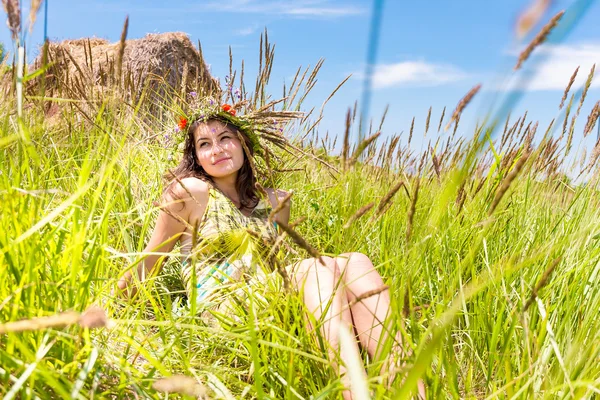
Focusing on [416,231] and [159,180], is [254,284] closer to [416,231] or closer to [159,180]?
[416,231]

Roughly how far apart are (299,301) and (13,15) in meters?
0.74

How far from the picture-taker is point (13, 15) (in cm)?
80

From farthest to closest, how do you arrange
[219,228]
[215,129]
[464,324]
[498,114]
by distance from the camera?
[215,129] < [219,228] < [464,324] < [498,114]

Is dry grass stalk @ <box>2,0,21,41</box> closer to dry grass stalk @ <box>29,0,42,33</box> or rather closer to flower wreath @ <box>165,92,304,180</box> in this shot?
→ dry grass stalk @ <box>29,0,42,33</box>

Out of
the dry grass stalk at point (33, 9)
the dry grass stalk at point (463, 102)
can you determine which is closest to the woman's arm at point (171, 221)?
the dry grass stalk at point (33, 9)

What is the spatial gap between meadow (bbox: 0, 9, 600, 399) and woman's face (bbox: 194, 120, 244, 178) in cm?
29

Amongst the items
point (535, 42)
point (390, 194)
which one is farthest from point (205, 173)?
point (535, 42)

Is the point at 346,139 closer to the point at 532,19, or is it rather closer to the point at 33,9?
the point at 532,19

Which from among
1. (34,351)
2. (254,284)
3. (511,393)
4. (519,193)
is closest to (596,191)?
(519,193)

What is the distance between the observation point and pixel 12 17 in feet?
2.62

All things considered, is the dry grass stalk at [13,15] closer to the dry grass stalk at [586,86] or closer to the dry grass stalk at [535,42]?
the dry grass stalk at [535,42]

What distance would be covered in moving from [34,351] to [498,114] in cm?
87

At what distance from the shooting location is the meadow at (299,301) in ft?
2.56

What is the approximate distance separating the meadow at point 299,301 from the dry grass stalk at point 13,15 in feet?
0.36
